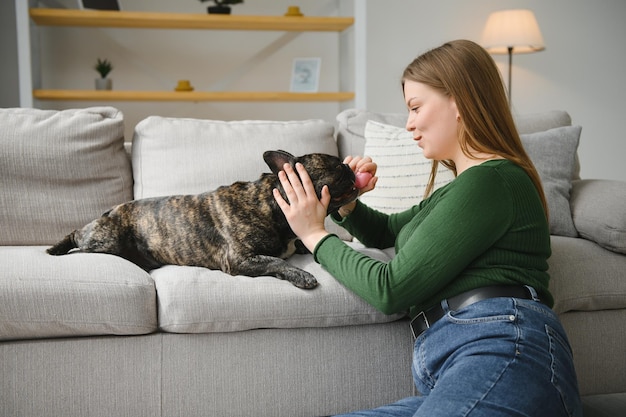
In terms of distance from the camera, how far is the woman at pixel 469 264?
4.41 ft

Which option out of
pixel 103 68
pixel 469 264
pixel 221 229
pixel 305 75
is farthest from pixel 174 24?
pixel 469 264

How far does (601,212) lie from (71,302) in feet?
5.83

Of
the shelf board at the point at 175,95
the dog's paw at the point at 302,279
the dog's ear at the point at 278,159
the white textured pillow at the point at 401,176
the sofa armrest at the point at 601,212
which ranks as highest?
the shelf board at the point at 175,95

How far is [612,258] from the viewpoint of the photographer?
2322 mm

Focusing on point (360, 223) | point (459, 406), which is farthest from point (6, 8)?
point (459, 406)

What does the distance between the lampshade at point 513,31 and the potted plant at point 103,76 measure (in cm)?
263

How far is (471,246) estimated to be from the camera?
1.46 m

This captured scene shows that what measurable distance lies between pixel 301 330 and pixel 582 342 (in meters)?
0.93

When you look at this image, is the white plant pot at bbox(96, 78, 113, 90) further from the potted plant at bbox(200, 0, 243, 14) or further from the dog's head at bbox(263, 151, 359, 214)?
the dog's head at bbox(263, 151, 359, 214)

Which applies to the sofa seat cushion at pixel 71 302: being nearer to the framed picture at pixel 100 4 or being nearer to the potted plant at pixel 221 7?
the framed picture at pixel 100 4

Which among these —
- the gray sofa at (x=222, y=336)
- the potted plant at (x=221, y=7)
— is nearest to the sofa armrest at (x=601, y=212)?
the gray sofa at (x=222, y=336)

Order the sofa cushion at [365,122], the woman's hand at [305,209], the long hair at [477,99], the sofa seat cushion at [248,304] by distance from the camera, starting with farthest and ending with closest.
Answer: the sofa cushion at [365,122] → the sofa seat cushion at [248,304] → the woman's hand at [305,209] → the long hair at [477,99]

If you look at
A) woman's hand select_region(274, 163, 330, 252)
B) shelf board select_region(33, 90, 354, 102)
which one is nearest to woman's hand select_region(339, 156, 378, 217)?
woman's hand select_region(274, 163, 330, 252)

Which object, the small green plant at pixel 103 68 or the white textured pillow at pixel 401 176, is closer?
the white textured pillow at pixel 401 176
